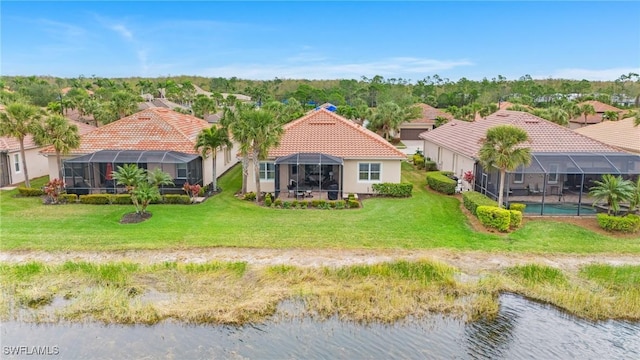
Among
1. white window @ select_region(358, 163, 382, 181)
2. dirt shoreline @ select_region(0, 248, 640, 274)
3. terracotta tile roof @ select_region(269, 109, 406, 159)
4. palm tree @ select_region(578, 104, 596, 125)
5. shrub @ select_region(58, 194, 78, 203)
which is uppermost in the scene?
palm tree @ select_region(578, 104, 596, 125)

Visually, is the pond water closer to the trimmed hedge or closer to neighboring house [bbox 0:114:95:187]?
the trimmed hedge

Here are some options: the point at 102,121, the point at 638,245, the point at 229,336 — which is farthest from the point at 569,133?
the point at 102,121

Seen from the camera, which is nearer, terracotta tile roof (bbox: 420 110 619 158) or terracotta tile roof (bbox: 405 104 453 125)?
terracotta tile roof (bbox: 420 110 619 158)

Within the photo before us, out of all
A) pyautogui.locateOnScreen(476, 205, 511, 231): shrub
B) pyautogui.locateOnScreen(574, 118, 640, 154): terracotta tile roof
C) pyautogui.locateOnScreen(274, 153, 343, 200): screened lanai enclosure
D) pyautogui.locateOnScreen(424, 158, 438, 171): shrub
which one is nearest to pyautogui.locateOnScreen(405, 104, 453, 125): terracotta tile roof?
pyautogui.locateOnScreen(574, 118, 640, 154): terracotta tile roof

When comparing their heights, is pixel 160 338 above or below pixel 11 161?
below

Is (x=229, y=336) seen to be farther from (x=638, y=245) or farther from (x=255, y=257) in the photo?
(x=638, y=245)

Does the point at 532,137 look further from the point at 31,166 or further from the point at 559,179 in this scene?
the point at 31,166

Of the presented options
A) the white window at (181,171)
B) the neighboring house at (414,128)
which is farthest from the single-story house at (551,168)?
the neighboring house at (414,128)
